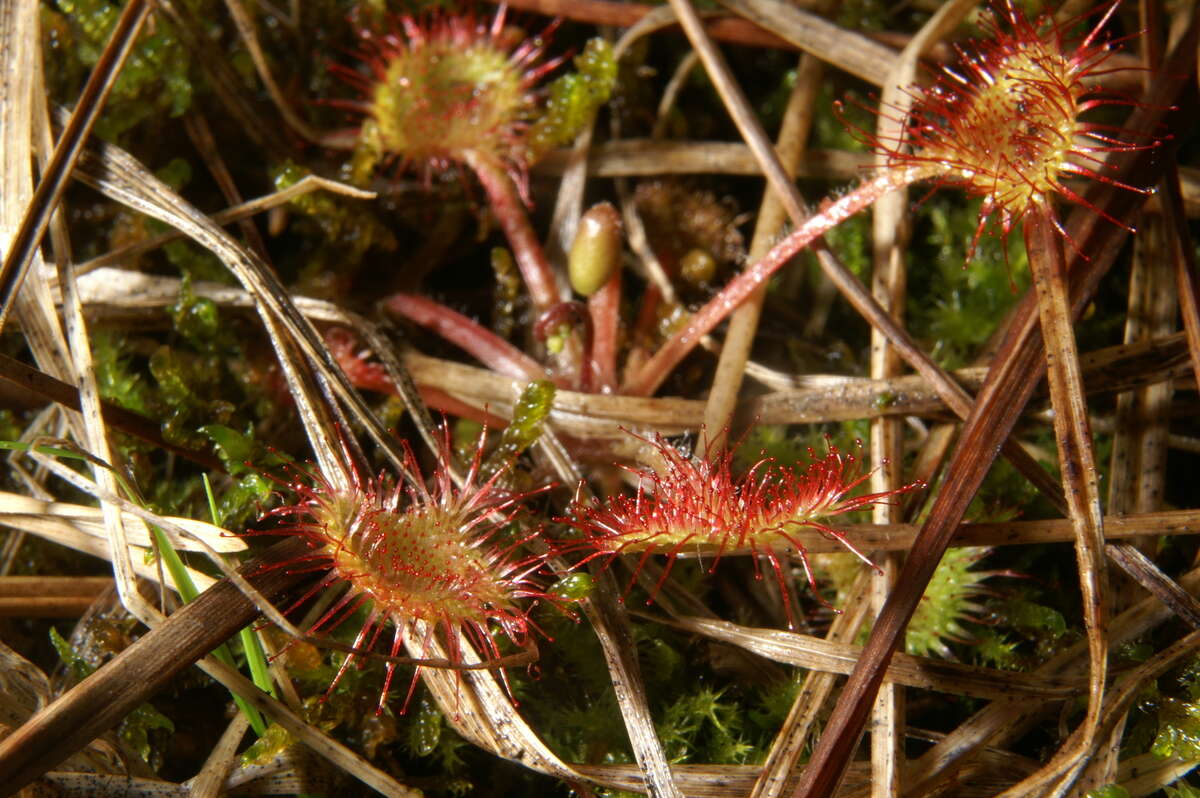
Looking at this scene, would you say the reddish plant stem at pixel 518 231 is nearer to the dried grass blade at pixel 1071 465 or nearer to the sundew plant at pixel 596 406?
the sundew plant at pixel 596 406

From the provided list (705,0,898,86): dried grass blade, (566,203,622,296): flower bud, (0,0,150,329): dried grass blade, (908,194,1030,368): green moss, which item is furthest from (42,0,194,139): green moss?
(908,194,1030,368): green moss

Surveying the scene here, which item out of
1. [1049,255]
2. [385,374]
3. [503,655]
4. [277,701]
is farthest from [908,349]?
[277,701]

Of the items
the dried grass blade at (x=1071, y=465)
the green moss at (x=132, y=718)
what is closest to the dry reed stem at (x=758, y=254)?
the dried grass blade at (x=1071, y=465)

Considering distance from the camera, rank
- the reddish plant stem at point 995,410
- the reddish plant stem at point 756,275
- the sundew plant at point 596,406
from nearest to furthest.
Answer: the reddish plant stem at point 995,410 < the sundew plant at point 596,406 < the reddish plant stem at point 756,275

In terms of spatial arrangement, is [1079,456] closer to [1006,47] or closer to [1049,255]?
[1049,255]

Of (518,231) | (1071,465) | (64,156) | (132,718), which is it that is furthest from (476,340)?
(1071,465)

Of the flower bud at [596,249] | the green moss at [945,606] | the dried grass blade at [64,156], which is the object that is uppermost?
the flower bud at [596,249]
